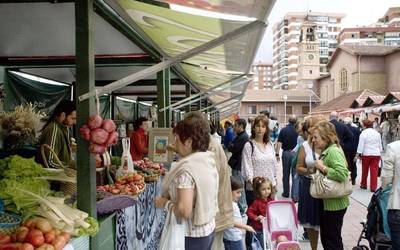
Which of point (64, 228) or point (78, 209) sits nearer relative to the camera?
point (64, 228)

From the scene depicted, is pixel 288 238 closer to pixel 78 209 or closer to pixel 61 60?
pixel 78 209

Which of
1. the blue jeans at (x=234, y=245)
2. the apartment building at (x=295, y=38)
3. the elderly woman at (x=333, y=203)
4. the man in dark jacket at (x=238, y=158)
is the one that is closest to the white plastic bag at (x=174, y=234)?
the blue jeans at (x=234, y=245)

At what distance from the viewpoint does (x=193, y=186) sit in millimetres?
2623

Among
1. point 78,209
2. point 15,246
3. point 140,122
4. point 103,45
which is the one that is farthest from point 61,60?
point 15,246

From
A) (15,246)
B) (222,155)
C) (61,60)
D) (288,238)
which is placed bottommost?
(288,238)

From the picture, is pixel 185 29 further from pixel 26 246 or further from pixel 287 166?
pixel 287 166

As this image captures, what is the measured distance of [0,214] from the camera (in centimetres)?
254

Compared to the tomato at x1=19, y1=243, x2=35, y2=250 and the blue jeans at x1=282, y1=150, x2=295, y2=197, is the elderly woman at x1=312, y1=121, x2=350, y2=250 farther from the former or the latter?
the blue jeans at x1=282, y1=150, x2=295, y2=197

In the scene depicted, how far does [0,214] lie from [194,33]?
8.74 ft

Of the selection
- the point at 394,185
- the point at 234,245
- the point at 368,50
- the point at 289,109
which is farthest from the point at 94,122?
the point at 289,109

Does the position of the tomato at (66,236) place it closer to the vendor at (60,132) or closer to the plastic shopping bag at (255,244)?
the vendor at (60,132)

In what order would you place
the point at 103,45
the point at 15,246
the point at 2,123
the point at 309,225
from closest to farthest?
1. the point at 15,246
2. the point at 309,225
3. the point at 103,45
4. the point at 2,123

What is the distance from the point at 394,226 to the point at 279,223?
106cm

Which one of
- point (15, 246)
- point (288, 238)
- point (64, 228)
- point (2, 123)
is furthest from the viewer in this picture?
point (2, 123)
